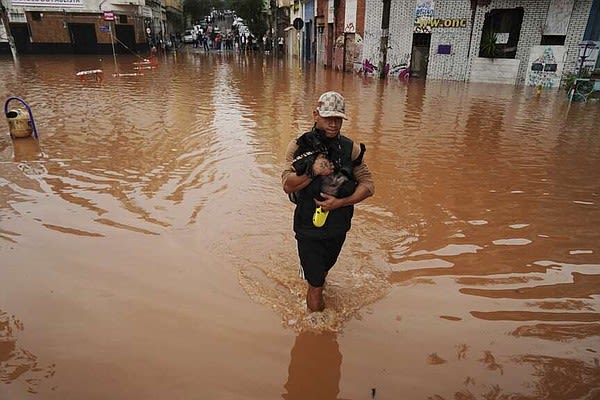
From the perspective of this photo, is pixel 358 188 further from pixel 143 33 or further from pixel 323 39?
pixel 143 33

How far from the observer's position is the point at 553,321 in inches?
140

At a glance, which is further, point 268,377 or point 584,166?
point 584,166

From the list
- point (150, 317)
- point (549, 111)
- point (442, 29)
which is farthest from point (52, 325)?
point (442, 29)

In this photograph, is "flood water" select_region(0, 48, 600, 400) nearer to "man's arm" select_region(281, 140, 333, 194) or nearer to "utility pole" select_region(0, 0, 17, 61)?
"man's arm" select_region(281, 140, 333, 194)

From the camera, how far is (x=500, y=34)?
20.0 m

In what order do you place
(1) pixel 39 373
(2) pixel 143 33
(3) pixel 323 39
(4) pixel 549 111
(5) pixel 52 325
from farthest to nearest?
(2) pixel 143 33, (3) pixel 323 39, (4) pixel 549 111, (5) pixel 52 325, (1) pixel 39 373

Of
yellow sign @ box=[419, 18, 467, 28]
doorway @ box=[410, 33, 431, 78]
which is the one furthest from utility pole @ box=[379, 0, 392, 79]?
yellow sign @ box=[419, 18, 467, 28]

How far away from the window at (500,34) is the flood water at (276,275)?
13.1m

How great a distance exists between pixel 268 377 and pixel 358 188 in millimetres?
1555

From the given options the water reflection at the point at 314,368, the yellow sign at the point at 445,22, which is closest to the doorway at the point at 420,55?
the yellow sign at the point at 445,22

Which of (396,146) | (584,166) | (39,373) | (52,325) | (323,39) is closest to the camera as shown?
(39,373)

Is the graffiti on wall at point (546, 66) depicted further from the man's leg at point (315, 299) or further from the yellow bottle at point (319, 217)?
the yellow bottle at point (319, 217)

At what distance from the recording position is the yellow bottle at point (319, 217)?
9.93ft

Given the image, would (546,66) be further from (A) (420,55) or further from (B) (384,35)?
(B) (384,35)
